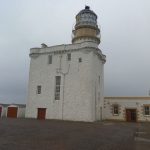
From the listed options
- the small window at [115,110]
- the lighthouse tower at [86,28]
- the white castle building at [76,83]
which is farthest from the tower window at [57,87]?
the small window at [115,110]

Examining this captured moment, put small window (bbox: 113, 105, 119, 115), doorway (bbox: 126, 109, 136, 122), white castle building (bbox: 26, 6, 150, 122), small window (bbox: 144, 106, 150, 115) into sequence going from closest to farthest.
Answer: white castle building (bbox: 26, 6, 150, 122)
small window (bbox: 144, 106, 150, 115)
doorway (bbox: 126, 109, 136, 122)
small window (bbox: 113, 105, 119, 115)

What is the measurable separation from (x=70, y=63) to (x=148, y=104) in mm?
14362

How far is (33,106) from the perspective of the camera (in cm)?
2833

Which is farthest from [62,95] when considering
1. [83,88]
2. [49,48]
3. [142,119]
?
[142,119]

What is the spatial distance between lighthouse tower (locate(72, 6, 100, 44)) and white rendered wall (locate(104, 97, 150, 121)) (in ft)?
34.9

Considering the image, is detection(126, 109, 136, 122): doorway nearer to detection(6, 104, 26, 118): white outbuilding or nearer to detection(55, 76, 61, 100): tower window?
detection(55, 76, 61, 100): tower window

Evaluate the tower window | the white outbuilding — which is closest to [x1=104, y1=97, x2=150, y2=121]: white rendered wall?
the tower window

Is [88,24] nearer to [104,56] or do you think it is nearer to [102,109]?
[104,56]

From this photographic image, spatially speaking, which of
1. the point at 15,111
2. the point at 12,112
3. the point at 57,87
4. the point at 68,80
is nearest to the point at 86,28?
the point at 68,80

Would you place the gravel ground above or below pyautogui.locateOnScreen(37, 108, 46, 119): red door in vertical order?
below

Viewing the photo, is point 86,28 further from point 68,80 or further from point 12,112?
point 12,112

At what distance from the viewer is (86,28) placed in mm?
30656

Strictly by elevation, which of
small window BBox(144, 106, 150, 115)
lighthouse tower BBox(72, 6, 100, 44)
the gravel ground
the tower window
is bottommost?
the gravel ground

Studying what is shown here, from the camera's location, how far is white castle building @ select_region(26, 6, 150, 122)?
1020 inches
